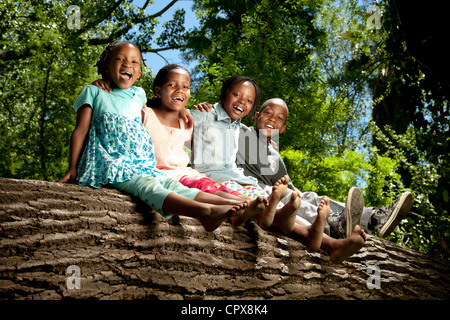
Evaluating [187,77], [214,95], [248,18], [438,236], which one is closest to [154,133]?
[187,77]

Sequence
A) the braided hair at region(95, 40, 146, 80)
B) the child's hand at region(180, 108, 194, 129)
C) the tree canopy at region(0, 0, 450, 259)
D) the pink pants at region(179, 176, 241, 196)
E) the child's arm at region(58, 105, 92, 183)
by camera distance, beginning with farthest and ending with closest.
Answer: the tree canopy at region(0, 0, 450, 259)
the child's hand at region(180, 108, 194, 129)
the braided hair at region(95, 40, 146, 80)
the pink pants at region(179, 176, 241, 196)
the child's arm at region(58, 105, 92, 183)

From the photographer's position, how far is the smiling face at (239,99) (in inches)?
124

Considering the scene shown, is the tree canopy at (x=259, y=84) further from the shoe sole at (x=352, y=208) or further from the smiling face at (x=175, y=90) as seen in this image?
the smiling face at (x=175, y=90)

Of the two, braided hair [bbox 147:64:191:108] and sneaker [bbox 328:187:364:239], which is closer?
sneaker [bbox 328:187:364:239]

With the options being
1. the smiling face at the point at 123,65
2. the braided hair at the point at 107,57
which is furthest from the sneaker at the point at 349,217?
the braided hair at the point at 107,57

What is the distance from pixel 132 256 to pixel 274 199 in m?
0.81

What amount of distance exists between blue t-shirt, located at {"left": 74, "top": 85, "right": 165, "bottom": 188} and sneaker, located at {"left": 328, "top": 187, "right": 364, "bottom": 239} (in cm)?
125

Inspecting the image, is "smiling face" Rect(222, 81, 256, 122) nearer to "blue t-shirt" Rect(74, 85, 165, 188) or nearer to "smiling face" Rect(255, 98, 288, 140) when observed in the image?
"smiling face" Rect(255, 98, 288, 140)

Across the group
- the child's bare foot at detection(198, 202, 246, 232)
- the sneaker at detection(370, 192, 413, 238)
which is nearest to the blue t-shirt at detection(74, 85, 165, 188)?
the child's bare foot at detection(198, 202, 246, 232)

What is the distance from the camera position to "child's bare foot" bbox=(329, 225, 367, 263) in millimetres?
2260

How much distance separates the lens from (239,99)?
124 inches

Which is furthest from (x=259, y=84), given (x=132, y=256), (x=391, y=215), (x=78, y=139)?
(x=132, y=256)

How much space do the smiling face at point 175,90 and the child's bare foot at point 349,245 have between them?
145cm
